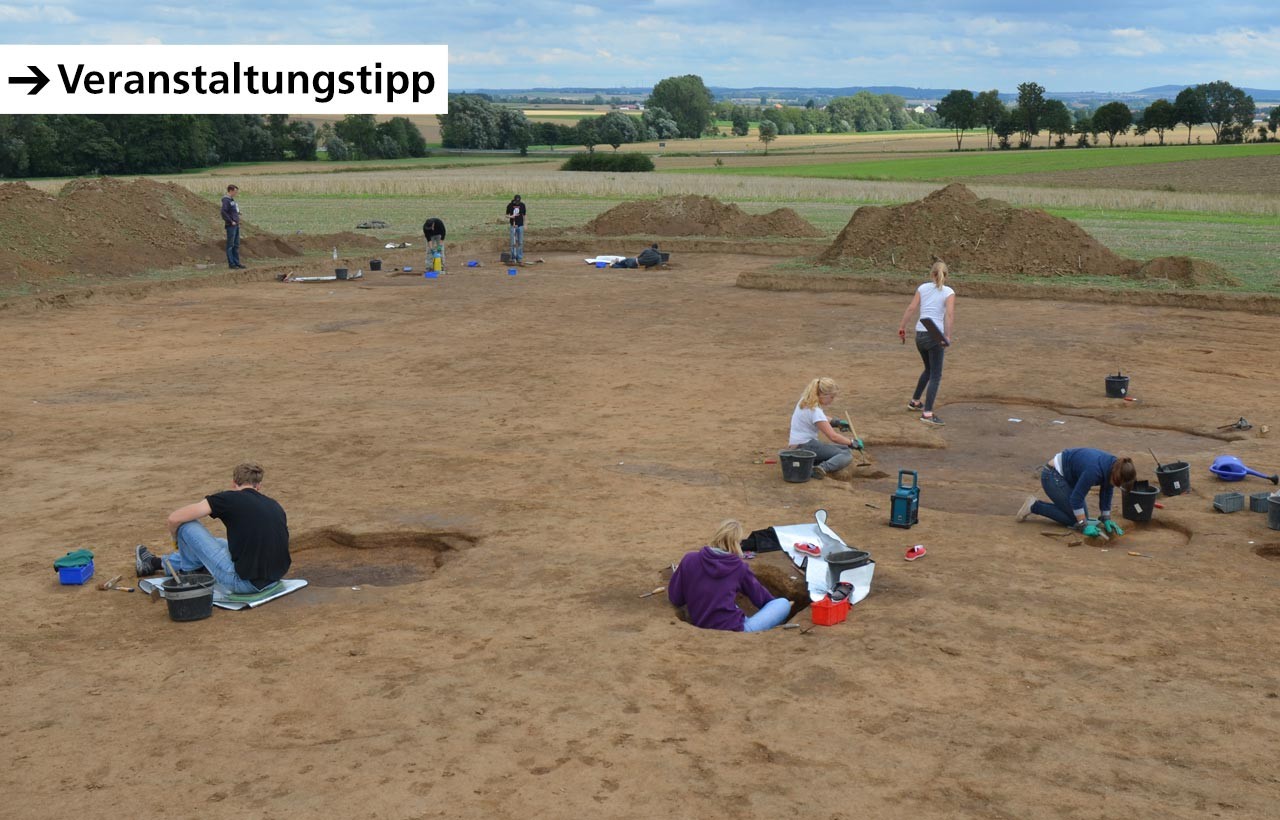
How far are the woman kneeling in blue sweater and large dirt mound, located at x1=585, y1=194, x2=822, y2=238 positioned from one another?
2861 centimetres

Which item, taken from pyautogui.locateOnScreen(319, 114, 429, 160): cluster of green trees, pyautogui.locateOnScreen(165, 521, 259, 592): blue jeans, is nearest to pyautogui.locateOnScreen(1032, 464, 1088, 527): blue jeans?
pyautogui.locateOnScreen(165, 521, 259, 592): blue jeans

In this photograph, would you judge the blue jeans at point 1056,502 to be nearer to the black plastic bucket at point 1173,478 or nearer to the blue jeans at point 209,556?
the black plastic bucket at point 1173,478

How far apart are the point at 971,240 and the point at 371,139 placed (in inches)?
3505

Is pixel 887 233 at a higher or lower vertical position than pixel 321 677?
higher

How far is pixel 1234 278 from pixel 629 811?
25.5 meters

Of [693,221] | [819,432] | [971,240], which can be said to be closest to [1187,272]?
[971,240]

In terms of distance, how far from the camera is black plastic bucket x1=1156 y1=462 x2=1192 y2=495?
39.2 feet

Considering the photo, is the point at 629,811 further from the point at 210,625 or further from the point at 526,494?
the point at 526,494

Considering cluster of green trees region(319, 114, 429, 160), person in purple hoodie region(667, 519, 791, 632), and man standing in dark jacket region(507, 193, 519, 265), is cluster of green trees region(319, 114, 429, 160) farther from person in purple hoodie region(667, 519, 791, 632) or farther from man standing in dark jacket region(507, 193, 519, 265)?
person in purple hoodie region(667, 519, 791, 632)

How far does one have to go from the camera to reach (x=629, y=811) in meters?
6.39

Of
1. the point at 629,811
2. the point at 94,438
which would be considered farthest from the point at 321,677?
the point at 94,438

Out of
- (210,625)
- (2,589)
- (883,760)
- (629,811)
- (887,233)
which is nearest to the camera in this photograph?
(629,811)

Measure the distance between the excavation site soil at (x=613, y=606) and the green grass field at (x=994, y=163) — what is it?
209ft

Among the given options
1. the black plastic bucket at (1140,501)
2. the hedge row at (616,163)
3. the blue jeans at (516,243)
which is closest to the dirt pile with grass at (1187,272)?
the blue jeans at (516,243)
